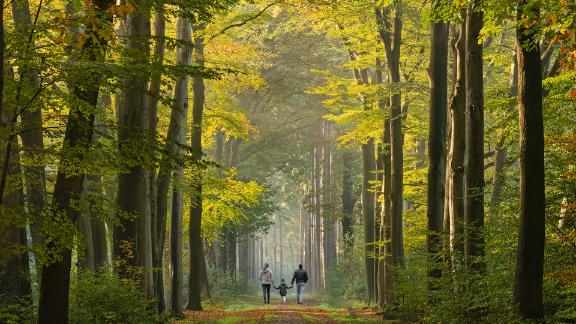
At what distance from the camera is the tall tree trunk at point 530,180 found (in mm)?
8469

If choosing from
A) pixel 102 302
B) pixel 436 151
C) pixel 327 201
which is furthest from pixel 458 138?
pixel 327 201

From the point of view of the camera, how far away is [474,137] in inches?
493

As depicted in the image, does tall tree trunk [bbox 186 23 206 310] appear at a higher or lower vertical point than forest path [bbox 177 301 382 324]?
higher

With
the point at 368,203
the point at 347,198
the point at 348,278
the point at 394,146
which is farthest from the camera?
the point at 347,198

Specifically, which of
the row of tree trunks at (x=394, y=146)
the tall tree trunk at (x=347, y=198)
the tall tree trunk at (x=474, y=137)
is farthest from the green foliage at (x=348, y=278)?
the tall tree trunk at (x=474, y=137)

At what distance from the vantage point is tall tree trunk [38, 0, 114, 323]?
9148 mm

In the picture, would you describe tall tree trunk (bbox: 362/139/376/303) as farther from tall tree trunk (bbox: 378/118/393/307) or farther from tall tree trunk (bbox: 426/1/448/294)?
tall tree trunk (bbox: 426/1/448/294)

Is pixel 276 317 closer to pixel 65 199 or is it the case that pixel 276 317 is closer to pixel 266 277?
pixel 65 199

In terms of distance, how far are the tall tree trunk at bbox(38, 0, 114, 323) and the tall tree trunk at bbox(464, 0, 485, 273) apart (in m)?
6.50

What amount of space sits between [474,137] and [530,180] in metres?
4.12

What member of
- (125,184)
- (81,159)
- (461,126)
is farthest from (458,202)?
(81,159)

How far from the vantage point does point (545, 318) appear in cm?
875

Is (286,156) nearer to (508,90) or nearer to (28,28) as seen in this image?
(508,90)

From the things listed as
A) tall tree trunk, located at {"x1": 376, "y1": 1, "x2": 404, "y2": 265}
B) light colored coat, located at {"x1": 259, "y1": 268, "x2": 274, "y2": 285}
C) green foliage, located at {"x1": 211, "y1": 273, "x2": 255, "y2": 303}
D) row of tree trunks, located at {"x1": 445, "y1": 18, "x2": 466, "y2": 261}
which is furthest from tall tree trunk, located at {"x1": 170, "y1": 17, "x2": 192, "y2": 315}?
green foliage, located at {"x1": 211, "y1": 273, "x2": 255, "y2": 303}
